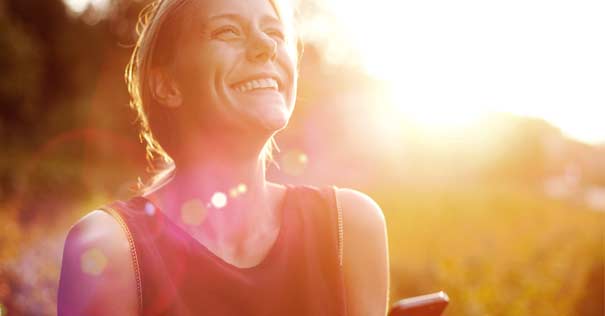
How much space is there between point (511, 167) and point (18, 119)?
15.1m

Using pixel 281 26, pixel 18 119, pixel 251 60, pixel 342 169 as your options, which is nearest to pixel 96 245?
pixel 251 60

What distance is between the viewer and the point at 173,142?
200 centimetres

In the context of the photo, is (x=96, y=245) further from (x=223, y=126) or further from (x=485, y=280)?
(x=485, y=280)

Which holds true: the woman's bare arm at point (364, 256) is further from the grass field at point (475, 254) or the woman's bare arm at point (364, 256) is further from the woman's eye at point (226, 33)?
the grass field at point (475, 254)

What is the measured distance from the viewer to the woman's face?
5.99 ft

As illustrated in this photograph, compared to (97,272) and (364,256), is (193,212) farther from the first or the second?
(364,256)

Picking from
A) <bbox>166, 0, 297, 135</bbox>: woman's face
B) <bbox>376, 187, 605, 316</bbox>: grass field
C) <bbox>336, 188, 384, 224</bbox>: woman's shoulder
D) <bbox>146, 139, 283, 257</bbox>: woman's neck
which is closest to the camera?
<bbox>166, 0, 297, 135</bbox>: woman's face

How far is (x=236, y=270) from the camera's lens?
1.85 metres

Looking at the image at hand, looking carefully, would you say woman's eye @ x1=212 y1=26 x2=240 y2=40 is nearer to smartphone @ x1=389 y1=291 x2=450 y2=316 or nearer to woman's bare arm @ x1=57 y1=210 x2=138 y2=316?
woman's bare arm @ x1=57 y1=210 x2=138 y2=316

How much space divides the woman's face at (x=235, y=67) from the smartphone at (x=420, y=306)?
64 centimetres

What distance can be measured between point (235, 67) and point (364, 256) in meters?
0.75

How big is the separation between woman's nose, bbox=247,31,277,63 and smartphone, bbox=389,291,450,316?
32.8 inches

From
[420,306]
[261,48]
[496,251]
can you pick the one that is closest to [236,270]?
[420,306]

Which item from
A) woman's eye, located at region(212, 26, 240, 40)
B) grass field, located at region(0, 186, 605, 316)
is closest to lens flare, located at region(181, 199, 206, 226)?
woman's eye, located at region(212, 26, 240, 40)
